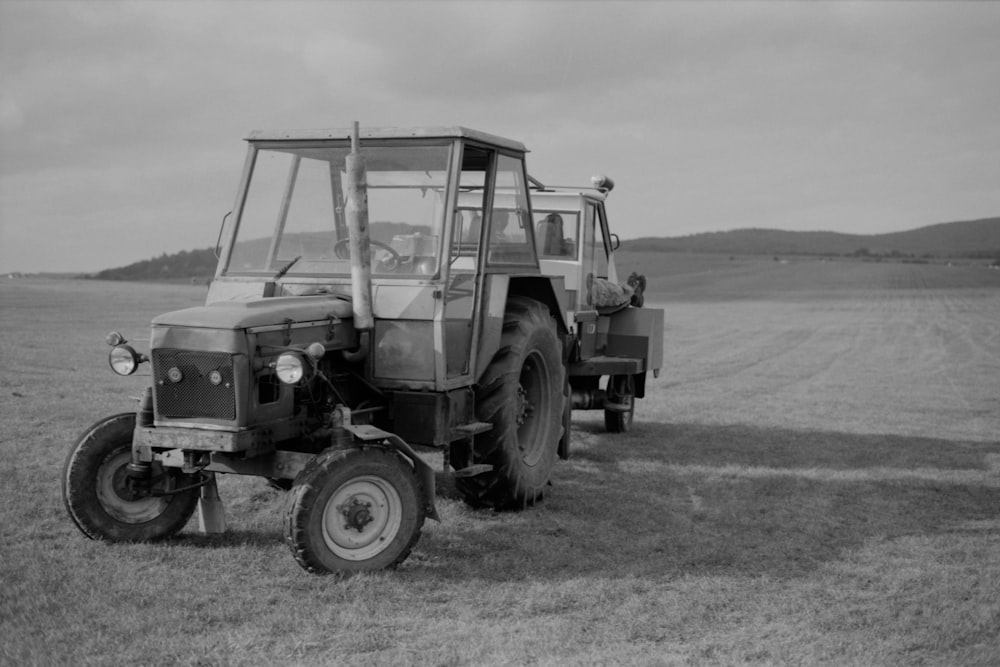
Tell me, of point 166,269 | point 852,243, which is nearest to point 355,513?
point 166,269

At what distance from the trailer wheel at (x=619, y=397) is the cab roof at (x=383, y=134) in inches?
184

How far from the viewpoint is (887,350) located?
72.8 feet

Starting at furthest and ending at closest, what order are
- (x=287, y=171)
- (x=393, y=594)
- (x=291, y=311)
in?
1. (x=287, y=171)
2. (x=291, y=311)
3. (x=393, y=594)

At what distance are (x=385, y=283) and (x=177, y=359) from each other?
133 centimetres

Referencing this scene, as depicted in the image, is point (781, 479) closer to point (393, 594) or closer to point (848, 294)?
point (393, 594)

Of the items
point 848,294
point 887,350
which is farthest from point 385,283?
point 848,294

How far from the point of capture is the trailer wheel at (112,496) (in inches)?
226

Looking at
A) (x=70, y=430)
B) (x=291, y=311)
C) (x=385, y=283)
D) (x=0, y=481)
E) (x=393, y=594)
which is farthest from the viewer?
(x=70, y=430)

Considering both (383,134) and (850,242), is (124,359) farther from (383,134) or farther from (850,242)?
(850,242)

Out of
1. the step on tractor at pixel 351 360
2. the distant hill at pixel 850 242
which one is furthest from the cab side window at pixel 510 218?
the distant hill at pixel 850 242

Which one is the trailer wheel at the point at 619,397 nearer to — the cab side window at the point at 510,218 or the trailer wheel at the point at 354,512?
the cab side window at the point at 510,218

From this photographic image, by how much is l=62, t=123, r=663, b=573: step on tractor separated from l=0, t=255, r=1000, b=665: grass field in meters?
0.33

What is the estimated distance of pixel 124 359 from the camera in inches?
221

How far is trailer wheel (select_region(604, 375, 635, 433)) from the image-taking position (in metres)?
10.9
